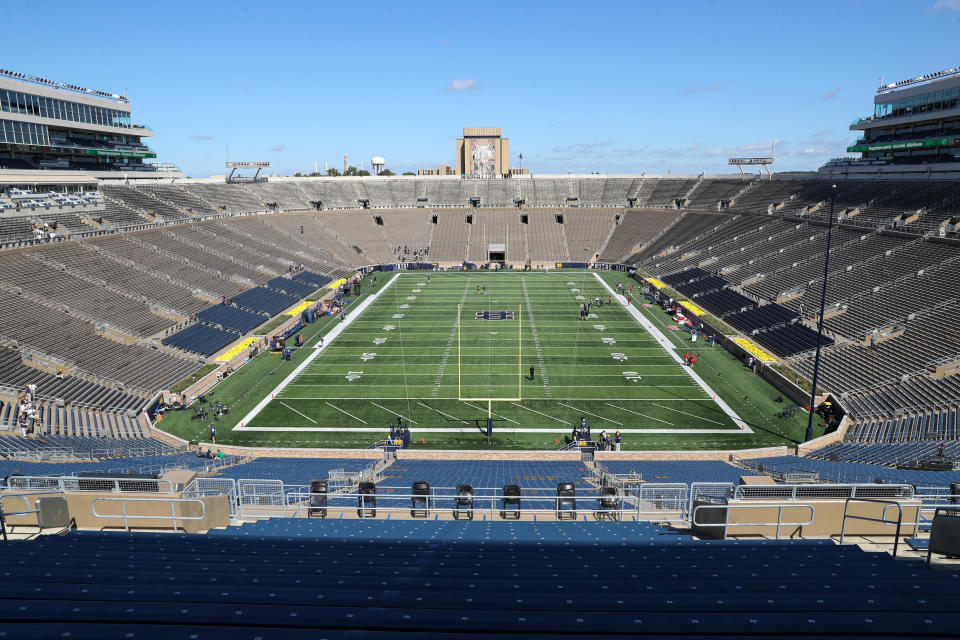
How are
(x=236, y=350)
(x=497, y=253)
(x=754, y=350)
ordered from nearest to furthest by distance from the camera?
(x=754, y=350), (x=236, y=350), (x=497, y=253)

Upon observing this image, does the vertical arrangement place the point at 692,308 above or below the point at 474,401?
above

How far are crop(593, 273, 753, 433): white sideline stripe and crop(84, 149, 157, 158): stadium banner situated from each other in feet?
168

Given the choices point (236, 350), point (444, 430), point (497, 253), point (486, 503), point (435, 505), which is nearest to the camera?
point (435, 505)

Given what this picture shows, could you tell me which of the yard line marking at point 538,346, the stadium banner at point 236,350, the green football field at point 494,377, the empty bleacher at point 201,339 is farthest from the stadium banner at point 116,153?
the yard line marking at point 538,346

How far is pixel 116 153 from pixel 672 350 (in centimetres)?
5863

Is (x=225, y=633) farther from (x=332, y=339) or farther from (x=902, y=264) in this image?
(x=902, y=264)

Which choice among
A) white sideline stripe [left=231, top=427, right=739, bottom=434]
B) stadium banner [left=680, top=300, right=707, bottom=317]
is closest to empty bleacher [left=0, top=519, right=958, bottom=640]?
white sideline stripe [left=231, top=427, right=739, bottom=434]

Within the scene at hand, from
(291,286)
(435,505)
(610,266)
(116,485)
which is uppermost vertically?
(116,485)

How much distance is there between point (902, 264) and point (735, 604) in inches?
1422

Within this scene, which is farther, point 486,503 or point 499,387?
point 499,387

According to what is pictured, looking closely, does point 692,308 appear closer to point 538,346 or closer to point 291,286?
point 538,346

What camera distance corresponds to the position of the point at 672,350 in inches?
1307

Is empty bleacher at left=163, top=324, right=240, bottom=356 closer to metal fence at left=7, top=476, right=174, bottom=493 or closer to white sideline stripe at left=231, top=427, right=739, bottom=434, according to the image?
white sideline stripe at left=231, top=427, right=739, bottom=434

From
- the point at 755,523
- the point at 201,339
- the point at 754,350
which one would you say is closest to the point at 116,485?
the point at 755,523
